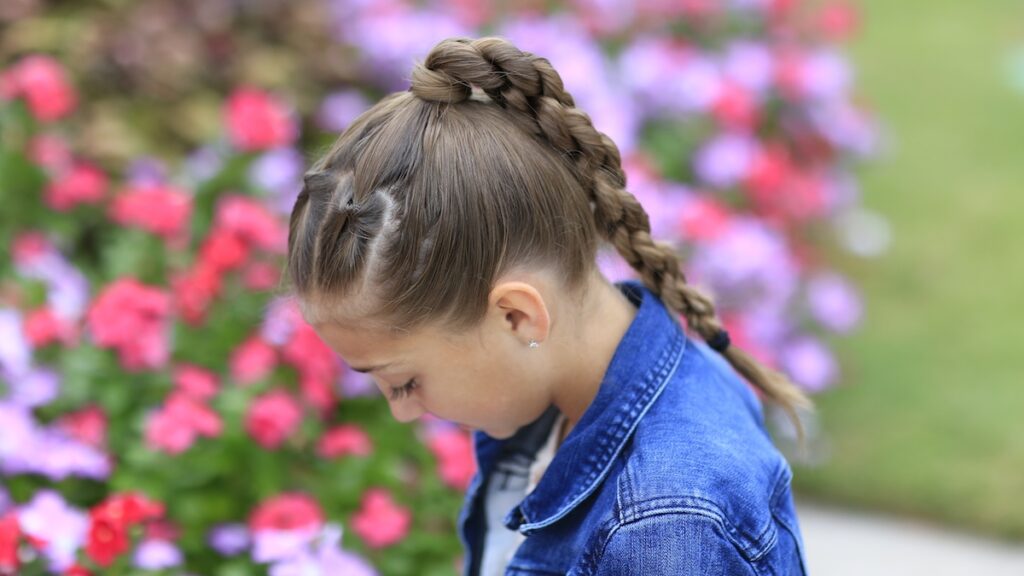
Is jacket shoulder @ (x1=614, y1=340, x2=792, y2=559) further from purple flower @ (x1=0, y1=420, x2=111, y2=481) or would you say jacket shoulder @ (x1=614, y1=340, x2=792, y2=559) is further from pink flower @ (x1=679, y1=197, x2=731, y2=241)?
pink flower @ (x1=679, y1=197, x2=731, y2=241)

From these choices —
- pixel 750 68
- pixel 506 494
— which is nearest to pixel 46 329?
pixel 506 494

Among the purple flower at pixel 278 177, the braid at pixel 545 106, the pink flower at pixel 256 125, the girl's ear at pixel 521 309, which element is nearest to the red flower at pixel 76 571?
the girl's ear at pixel 521 309

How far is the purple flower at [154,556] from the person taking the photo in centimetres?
178

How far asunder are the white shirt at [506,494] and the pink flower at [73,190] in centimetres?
163

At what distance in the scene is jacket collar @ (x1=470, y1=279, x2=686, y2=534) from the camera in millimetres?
1360

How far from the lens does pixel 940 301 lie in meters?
3.86

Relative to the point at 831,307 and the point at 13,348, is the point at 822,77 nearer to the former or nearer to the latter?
the point at 831,307

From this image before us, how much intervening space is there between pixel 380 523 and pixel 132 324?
28.2 inches

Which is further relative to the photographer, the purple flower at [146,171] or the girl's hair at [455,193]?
the purple flower at [146,171]

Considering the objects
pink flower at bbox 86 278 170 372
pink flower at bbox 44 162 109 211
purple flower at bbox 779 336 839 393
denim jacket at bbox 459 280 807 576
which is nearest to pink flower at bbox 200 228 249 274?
pink flower at bbox 86 278 170 372

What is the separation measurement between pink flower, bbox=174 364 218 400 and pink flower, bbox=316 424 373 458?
26cm

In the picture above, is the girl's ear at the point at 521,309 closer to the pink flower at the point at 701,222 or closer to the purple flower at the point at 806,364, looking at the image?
the pink flower at the point at 701,222

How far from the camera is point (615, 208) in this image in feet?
4.51

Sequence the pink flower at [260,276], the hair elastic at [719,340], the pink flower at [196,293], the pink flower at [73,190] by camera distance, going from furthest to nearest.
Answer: the pink flower at [73,190]
the pink flower at [260,276]
the pink flower at [196,293]
the hair elastic at [719,340]
